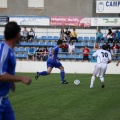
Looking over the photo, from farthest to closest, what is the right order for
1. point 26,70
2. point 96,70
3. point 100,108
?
point 26,70 < point 96,70 < point 100,108

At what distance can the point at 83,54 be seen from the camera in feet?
117

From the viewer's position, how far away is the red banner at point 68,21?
4119cm

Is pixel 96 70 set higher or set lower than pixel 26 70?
higher

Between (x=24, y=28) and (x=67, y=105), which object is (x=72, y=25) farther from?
(x=67, y=105)

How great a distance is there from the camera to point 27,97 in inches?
654

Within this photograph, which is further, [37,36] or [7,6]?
[7,6]

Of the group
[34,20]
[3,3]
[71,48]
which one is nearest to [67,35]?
[71,48]

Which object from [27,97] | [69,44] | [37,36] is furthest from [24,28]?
[27,97]

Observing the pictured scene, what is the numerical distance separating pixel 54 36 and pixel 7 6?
7.63 meters

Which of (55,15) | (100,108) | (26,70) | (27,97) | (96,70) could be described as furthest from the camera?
(55,15)

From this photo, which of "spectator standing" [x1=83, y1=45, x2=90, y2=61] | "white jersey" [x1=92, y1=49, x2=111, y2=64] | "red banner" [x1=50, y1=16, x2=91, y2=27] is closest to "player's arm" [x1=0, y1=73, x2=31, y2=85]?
"white jersey" [x1=92, y1=49, x2=111, y2=64]

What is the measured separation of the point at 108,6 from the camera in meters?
41.8

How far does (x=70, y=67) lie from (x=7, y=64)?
28579 mm

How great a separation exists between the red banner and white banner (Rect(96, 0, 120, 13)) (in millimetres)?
1613
